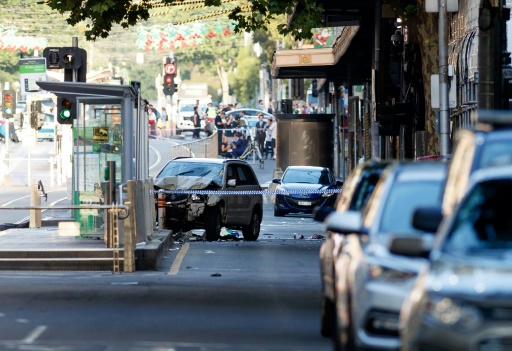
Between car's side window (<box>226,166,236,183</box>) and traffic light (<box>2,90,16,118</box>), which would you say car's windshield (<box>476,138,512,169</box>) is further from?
traffic light (<box>2,90,16,118</box>)

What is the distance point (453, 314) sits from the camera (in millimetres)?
7062

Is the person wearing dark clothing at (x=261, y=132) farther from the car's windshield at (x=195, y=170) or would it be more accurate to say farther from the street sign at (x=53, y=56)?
the street sign at (x=53, y=56)

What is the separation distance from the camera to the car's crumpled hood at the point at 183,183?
29.2 m

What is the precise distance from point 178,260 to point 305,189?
1680 cm

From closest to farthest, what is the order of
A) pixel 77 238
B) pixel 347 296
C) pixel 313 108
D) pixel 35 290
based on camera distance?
pixel 347 296, pixel 35 290, pixel 77 238, pixel 313 108

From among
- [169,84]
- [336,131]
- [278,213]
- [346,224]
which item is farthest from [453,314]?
[169,84]

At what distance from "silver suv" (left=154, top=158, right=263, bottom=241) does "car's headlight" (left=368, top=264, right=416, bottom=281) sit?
1934 cm

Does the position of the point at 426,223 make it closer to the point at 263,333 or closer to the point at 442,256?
the point at 442,256

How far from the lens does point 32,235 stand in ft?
86.2

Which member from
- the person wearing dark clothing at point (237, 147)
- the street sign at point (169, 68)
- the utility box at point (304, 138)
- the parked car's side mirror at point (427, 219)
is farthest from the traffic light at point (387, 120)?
the street sign at point (169, 68)

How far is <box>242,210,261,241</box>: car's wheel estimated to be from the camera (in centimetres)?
3086

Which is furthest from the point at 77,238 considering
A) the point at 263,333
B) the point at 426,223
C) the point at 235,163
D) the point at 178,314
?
the point at 426,223

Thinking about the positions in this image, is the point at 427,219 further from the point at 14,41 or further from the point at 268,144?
Answer: the point at 14,41

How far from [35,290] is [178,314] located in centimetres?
307
